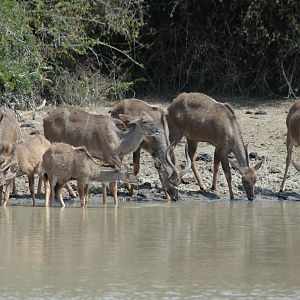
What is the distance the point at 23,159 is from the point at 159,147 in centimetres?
238

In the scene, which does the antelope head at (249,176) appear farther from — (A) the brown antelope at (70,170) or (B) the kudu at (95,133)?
(A) the brown antelope at (70,170)

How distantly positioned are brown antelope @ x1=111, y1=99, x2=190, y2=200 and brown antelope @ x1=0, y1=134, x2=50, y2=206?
185 centimetres

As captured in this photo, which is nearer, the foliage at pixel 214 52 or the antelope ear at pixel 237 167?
the antelope ear at pixel 237 167

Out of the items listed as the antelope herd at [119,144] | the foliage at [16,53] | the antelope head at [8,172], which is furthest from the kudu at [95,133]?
the foliage at [16,53]

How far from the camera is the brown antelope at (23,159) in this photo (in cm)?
1440

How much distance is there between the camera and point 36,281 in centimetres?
873

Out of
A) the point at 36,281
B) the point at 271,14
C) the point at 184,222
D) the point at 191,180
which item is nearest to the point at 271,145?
the point at 191,180

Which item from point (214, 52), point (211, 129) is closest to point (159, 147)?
point (211, 129)

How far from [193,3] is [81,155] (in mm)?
8023

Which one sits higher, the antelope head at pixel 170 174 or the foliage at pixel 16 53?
the foliage at pixel 16 53

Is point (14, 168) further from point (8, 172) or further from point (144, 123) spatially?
point (144, 123)

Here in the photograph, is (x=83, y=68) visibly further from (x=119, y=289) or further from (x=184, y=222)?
(x=119, y=289)

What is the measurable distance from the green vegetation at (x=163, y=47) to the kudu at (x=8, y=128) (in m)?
3.67

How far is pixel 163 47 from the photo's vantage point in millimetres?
22016
